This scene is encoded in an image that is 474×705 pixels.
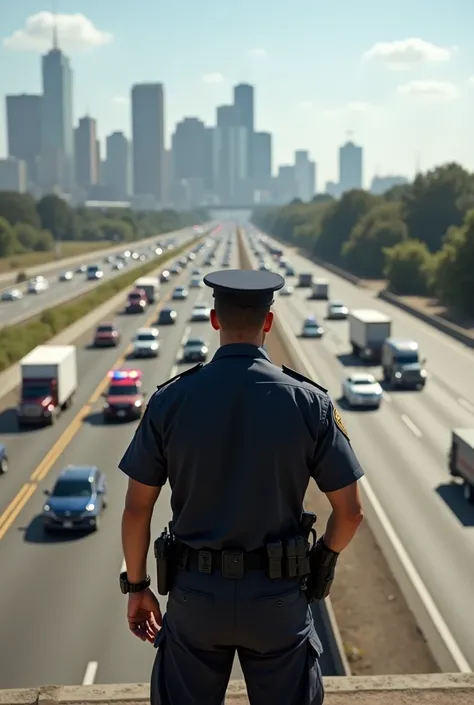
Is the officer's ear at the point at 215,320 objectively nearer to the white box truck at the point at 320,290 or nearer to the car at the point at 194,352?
the car at the point at 194,352

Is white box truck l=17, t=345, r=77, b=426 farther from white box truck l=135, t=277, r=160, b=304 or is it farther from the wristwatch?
white box truck l=135, t=277, r=160, b=304

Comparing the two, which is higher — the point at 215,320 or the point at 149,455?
the point at 215,320

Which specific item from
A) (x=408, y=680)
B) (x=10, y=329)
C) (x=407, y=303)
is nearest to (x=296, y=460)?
(x=408, y=680)

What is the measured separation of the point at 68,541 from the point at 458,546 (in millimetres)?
9320

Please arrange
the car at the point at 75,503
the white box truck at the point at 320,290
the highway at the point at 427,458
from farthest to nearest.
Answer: the white box truck at the point at 320,290
the car at the point at 75,503
the highway at the point at 427,458

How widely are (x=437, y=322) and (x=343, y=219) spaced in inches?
3487

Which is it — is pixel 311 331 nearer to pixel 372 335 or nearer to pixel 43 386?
pixel 372 335

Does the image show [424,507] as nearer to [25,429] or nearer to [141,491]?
[25,429]

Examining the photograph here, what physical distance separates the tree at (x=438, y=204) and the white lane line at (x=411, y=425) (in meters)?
84.6

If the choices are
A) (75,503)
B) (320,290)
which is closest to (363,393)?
(75,503)

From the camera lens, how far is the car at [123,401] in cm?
3681

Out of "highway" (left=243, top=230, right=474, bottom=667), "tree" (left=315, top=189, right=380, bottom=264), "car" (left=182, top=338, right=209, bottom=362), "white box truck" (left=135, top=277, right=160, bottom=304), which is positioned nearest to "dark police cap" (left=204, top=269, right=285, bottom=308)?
"highway" (left=243, top=230, right=474, bottom=667)

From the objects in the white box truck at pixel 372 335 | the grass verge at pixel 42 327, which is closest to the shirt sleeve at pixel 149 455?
the grass verge at pixel 42 327

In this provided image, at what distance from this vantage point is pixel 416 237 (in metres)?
120
